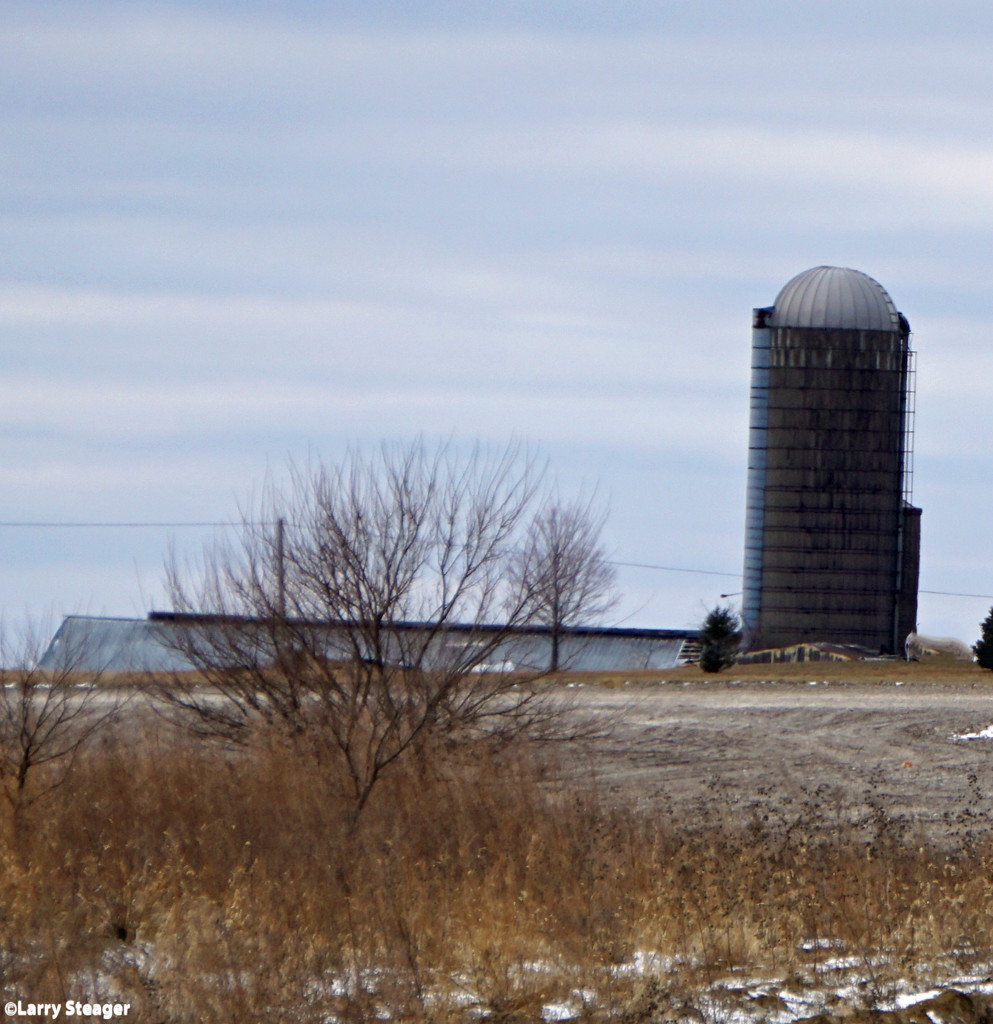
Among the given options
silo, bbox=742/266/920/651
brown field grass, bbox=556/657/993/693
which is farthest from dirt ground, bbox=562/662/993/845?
silo, bbox=742/266/920/651

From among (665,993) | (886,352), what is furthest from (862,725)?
(886,352)

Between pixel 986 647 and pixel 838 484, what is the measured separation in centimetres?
1278

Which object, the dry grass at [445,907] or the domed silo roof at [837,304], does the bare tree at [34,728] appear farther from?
the domed silo roof at [837,304]

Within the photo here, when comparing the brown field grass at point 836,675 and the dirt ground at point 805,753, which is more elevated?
the brown field grass at point 836,675

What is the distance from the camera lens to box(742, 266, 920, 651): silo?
151 ft

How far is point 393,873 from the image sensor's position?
8836 mm

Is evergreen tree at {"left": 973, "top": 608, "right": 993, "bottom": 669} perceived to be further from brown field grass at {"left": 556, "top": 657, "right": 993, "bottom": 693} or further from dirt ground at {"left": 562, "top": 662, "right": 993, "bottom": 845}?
dirt ground at {"left": 562, "top": 662, "right": 993, "bottom": 845}

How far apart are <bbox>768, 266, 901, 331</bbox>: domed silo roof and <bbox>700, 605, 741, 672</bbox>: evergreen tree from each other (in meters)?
14.9

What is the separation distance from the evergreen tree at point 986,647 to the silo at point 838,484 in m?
10.4

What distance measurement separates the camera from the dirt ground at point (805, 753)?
12.1 metres

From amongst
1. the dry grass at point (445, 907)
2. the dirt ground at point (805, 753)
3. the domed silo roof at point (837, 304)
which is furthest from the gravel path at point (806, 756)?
the domed silo roof at point (837, 304)

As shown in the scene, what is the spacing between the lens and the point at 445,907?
25.8 feet

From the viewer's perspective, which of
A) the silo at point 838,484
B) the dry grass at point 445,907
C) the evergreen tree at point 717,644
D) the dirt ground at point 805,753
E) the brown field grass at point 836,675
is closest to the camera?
the dry grass at point 445,907

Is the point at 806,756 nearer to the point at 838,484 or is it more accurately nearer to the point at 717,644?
the point at 717,644
